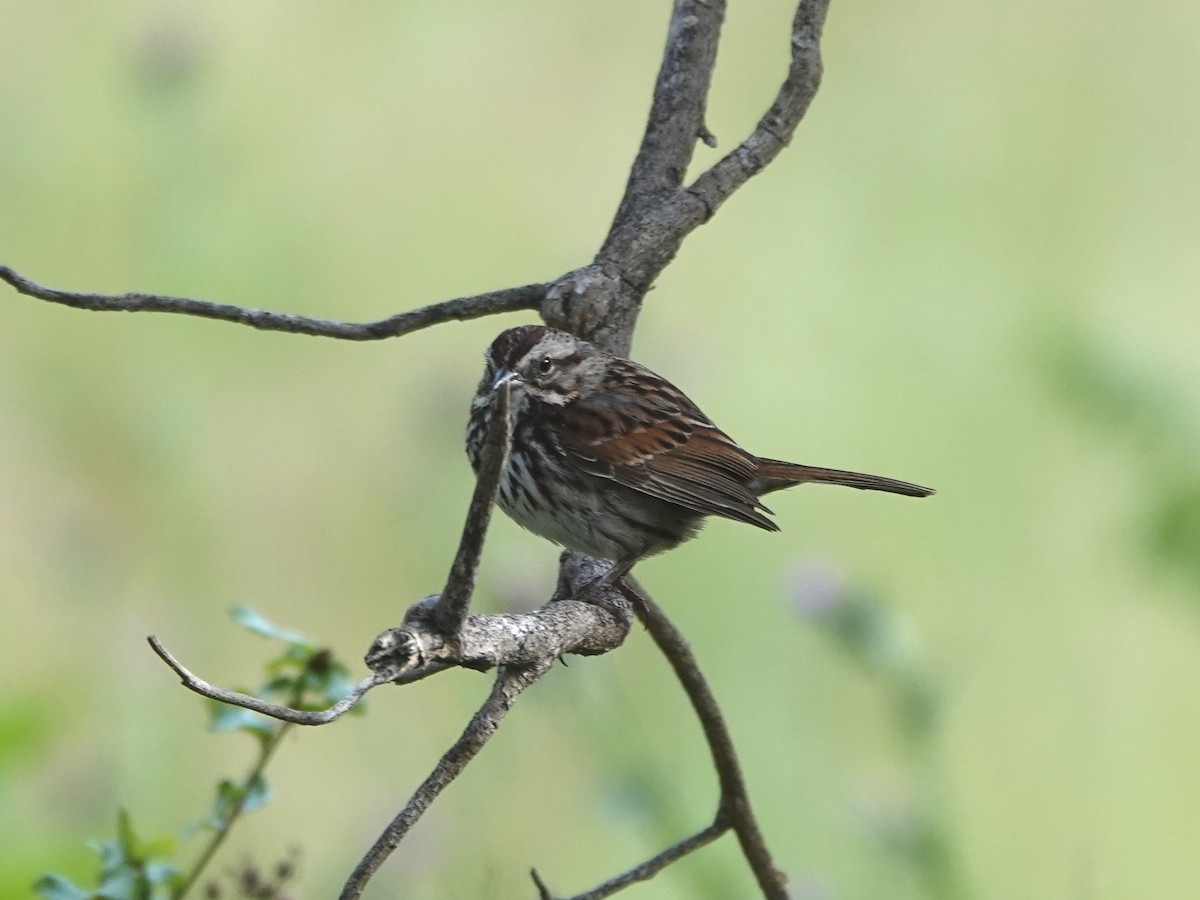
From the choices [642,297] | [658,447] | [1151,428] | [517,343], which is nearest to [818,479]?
[658,447]

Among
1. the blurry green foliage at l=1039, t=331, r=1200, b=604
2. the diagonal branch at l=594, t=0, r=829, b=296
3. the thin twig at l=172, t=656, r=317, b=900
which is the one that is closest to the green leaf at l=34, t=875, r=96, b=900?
the thin twig at l=172, t=656, r=317, b=900

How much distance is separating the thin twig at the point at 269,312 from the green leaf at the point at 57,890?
63 cm

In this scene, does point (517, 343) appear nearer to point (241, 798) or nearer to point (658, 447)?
point (658, 447)

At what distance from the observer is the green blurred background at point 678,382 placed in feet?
11.6

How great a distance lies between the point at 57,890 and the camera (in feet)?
5.51

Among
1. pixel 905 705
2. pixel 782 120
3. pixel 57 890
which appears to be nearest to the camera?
pixel 57 890

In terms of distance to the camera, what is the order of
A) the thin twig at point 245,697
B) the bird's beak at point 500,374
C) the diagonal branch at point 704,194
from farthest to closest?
the bird's beak at point 500,374
the diagonal branch at point 704,194
the thin twig at point 245,697

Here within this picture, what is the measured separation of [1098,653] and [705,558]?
43.9 inches

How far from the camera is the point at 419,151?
5609mm

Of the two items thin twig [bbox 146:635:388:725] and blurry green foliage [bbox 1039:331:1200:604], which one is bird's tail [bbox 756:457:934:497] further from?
thin twig [bbox 146:635:388:725]

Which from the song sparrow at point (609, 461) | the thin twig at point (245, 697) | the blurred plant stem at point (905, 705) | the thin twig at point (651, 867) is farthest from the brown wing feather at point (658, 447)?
the thin twig at point (245, 697)

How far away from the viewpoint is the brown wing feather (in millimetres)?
2629

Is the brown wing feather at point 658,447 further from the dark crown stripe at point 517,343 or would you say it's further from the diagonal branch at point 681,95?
the diagonal branch at point 681,95

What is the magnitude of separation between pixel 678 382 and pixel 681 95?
6.92 ft
